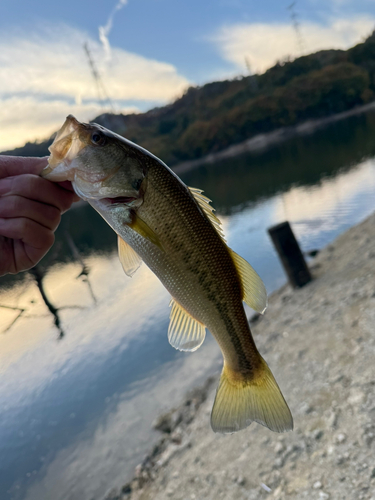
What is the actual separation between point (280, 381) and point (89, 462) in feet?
16.5

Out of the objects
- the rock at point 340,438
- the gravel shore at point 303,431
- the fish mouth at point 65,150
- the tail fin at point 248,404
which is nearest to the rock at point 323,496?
the gravel shore at point 303,431

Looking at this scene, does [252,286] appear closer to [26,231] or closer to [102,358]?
[26,231]

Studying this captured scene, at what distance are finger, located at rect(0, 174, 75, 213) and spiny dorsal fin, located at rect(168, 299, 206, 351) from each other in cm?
80

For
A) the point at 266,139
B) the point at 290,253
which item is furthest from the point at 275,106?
the point at 290,253

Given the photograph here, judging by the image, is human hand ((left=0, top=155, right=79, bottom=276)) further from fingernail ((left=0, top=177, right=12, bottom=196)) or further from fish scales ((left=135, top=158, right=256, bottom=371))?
fish scales ((left=135, top=158, right=256, bottom=371))

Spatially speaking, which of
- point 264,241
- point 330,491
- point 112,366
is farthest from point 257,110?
point 330,491

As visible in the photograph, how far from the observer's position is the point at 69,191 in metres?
2.03

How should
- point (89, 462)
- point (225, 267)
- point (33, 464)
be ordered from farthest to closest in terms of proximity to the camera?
point (33, 464) → point (89, 462) → point (225, 267)

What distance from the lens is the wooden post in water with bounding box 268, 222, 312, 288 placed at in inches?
Answer: 390

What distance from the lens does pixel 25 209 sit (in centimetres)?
188

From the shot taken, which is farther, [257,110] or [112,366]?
[257,110]

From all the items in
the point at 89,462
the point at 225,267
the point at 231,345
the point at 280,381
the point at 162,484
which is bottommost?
the point at 89,462

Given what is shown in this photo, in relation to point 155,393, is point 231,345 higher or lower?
higher

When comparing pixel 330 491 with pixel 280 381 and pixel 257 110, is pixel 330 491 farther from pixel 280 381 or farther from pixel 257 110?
pixel 257 110
